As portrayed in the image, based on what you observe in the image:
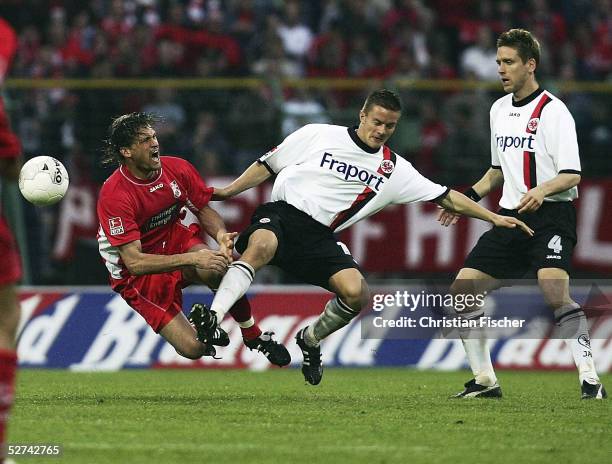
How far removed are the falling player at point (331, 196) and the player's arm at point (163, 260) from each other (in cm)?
32

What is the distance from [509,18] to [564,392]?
27.7ft

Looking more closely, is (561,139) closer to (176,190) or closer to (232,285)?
(232,285)

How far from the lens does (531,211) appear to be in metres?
8.23

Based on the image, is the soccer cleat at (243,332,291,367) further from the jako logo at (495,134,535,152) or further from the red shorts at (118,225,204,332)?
the jako logo at (495,134,535,152)

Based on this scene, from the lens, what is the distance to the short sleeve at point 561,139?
8.30 metres

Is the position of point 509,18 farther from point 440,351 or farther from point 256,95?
point 440,351

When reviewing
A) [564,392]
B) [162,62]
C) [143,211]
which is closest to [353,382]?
[564,392]

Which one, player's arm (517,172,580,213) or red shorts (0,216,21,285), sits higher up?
red shorts (0,216,21,285)

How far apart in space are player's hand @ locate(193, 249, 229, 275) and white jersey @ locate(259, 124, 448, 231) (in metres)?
0.78

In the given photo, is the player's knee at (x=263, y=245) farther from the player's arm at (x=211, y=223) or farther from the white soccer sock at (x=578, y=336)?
the white soccer sock at (x=578, y=336)

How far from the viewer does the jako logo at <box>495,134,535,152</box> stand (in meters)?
8.48

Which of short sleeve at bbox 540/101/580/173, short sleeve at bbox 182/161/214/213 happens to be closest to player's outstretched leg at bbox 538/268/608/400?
short sleeve at bbox 540/101/580/173


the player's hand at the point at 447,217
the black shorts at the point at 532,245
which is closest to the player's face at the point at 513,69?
the black shorts at the point at 532,245

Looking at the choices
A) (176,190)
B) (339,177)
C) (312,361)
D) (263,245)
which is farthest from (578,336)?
(176,190)
